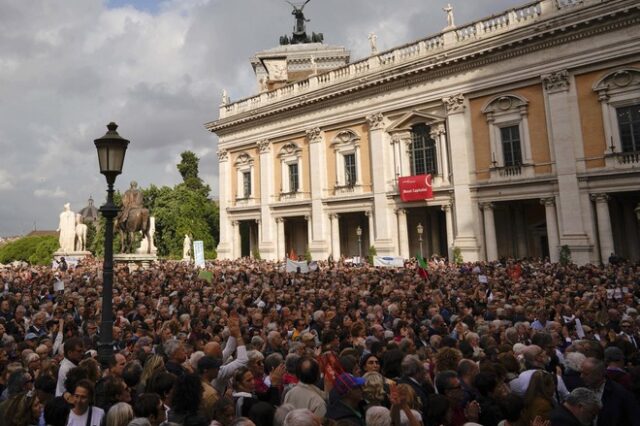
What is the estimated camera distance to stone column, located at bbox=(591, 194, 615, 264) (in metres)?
24.1

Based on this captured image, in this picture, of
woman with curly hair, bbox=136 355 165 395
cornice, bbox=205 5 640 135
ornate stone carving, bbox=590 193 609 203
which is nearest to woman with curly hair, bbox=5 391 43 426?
woman with curly hair, bbox=136 355 165 395

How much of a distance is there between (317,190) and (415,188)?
28.0 ft

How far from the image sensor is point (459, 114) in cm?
2912

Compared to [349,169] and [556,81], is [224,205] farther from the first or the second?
[556,81]

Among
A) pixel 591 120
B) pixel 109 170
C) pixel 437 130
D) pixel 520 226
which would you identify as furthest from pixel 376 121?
pixel 109 170

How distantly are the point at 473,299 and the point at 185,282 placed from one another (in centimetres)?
1078

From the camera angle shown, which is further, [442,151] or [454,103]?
[442,151]

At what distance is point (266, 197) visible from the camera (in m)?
39.1

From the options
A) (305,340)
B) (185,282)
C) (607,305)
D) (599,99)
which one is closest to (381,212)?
(599,99)

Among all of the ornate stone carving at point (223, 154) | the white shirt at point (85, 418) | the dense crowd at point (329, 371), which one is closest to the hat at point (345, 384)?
the dense crowd at point (329, 371)

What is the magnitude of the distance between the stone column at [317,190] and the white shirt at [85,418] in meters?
31.0

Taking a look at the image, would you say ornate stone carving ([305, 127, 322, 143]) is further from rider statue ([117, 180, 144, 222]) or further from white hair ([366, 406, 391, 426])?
white hair ([366, 406, 391, 426])

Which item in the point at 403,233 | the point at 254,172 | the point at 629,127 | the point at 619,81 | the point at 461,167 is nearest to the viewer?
the point at 629,127

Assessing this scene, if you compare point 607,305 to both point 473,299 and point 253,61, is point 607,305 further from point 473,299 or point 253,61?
point 253,61
